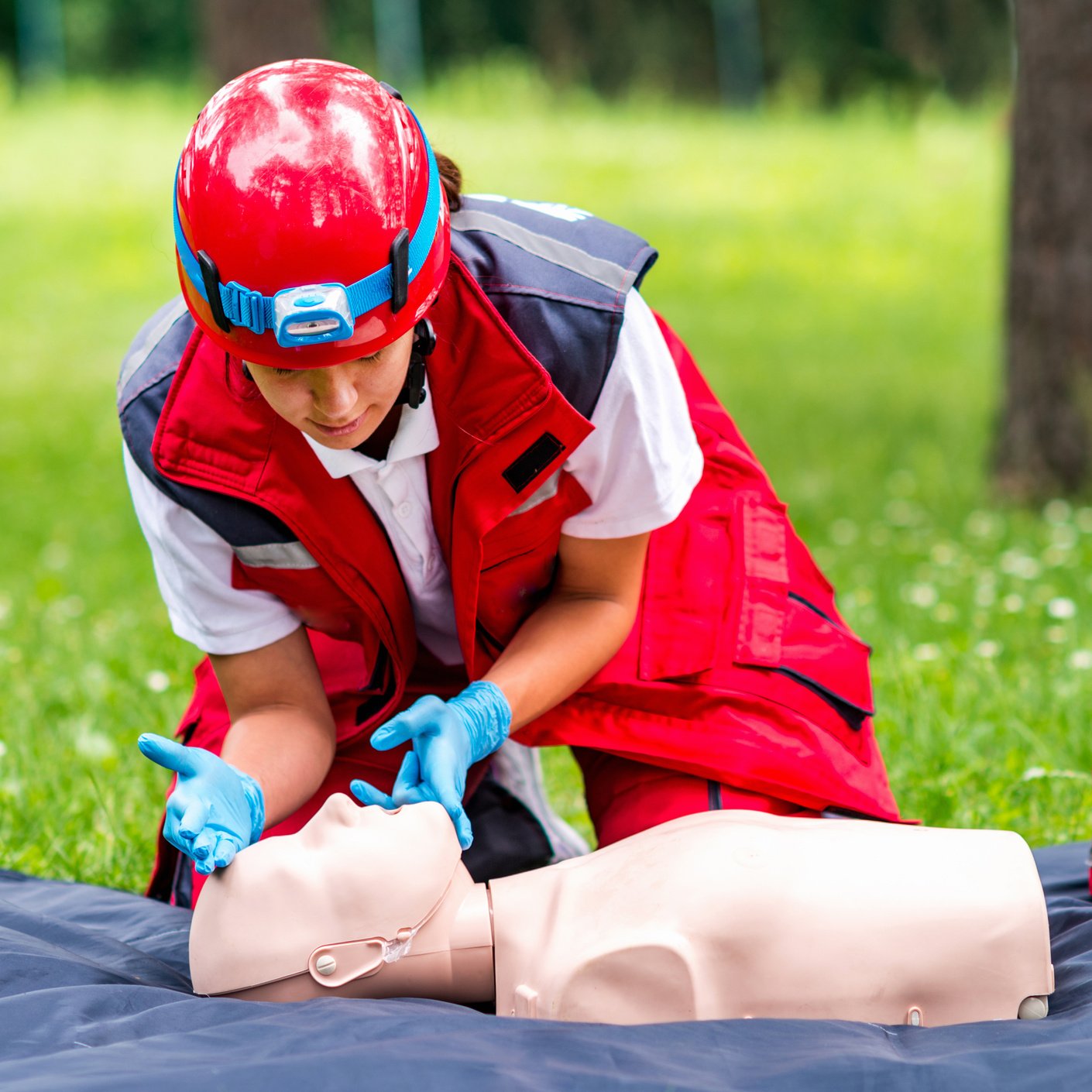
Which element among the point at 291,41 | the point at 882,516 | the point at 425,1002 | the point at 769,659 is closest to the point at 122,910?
the point at 425,1002

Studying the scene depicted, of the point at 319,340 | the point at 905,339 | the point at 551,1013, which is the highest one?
the point at 319,340

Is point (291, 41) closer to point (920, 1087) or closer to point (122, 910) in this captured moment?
point (122, 910)

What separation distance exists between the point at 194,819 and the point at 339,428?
49 centimetres

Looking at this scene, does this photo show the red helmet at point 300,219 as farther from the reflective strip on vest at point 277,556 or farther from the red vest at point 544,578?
the reflective strip on vest at point 277,556

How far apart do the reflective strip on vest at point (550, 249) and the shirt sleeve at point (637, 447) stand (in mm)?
37

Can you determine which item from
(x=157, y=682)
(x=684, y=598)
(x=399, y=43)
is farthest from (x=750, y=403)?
(x=399, y=43)

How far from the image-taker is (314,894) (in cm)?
191

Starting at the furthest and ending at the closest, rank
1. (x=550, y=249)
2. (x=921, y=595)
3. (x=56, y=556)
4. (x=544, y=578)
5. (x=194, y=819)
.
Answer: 1. (x=56, y=556)
2. (x=921, y=595)
3. (x=544, y=578)
4. (x=550, y=249)
5. (x=194, y=819)

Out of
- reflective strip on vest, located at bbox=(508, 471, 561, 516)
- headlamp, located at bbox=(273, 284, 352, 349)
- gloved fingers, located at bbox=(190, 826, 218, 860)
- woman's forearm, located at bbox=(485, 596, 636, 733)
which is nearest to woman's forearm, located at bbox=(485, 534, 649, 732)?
woman's forearm, located at bbox=(485, 596, 636, 733)

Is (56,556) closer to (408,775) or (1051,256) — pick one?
(1051,256)

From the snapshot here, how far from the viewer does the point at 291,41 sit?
7227 mm

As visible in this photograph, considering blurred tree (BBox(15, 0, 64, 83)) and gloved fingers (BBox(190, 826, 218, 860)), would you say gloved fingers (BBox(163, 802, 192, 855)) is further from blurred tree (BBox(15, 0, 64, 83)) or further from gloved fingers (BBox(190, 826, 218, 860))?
blurred tree (BBox(15, 0, 64, 83))

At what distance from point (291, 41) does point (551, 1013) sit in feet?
20.2

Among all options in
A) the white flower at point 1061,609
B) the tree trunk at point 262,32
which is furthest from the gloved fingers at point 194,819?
the tree trunk at point 262,32
